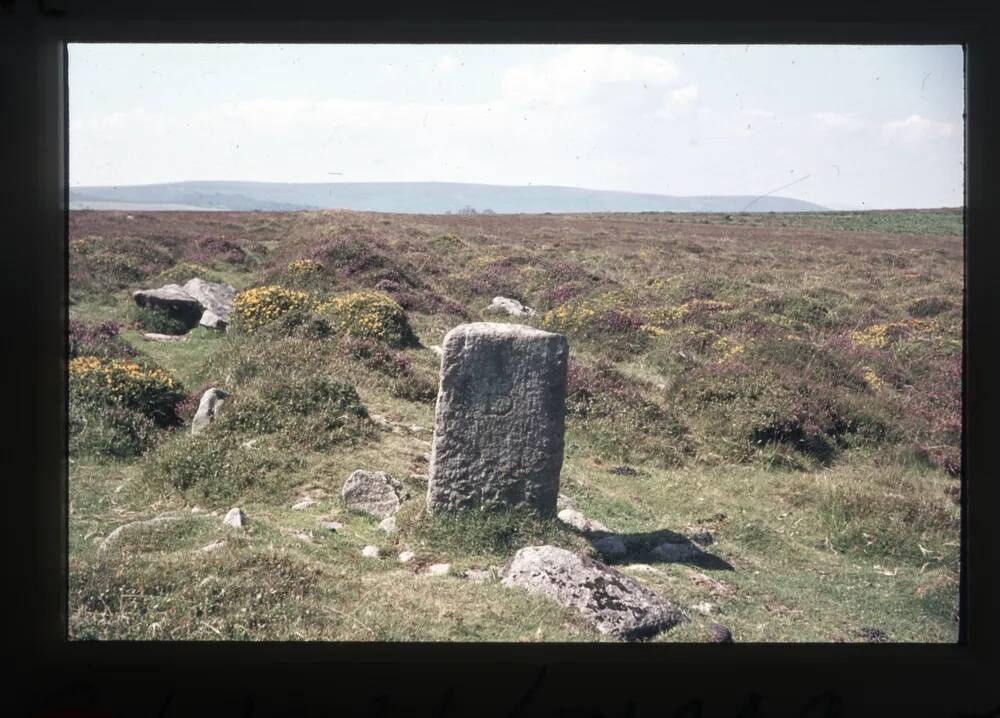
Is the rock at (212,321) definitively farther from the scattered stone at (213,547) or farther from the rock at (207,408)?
the scattered stone at (213,547)

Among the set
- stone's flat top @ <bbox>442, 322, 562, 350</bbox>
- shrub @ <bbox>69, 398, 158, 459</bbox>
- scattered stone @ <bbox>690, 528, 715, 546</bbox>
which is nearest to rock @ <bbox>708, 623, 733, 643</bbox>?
scattered stone @ <bbox>690, 528, 715, 546</bbox>

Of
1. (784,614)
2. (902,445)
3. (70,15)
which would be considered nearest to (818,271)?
(902,445)

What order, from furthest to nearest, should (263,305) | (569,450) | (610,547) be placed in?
(263,305)
(569,450)
(610,547)

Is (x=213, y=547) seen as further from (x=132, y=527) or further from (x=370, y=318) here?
(x=370, y=318)

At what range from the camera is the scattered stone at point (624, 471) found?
11.1 metres

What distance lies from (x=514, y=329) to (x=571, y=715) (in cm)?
370

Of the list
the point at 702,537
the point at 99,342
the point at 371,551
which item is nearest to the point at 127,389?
the point at 99,342

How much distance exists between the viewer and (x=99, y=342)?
41.4 ft

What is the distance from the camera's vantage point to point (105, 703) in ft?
17.7

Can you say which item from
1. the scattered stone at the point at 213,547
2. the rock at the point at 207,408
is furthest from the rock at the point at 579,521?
the rock at the point at 207,408

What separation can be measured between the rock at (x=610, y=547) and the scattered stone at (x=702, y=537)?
97 cm

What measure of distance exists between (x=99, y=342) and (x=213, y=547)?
5.82 meters

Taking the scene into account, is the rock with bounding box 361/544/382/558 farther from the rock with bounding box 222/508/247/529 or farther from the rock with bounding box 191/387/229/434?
the rock with bounding box 191/387/229/434

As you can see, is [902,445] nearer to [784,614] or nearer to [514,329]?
[784,614]
